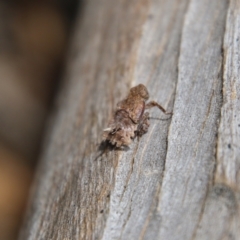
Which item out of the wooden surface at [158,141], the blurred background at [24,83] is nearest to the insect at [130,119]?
the wooden surface at [158,141]

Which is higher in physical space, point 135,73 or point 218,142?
point 135,73

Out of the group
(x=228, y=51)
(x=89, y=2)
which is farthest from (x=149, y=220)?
(x=89, y=2)

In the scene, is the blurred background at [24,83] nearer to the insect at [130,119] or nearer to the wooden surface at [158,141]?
the wooden surface at [158,141]

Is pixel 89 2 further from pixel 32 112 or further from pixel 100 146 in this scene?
pixel 100 146

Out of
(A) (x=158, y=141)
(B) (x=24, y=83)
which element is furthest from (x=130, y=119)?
(B) (x=24, y=83)

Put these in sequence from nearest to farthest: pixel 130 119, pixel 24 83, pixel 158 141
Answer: pixel 158 141
pixel 130 119
pixel 24 83

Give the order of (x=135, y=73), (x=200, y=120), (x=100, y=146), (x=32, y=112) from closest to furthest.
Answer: (x=200, y=120) < (x=100, y=146) < (x=135, y=73) < (x=32, y=112)

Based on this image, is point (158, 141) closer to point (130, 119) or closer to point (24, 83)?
point (130, 119)
